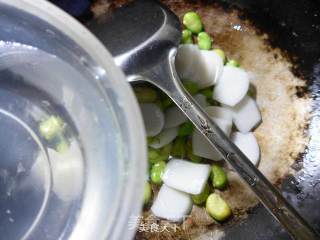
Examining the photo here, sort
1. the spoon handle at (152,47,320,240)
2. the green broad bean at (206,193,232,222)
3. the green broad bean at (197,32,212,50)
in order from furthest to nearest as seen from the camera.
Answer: the green broad bean at (197,32,212,50) < the green broad bean at (206,193,232,222) < the spoon handle at (152,47,320,240)

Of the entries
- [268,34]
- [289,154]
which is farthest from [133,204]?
[268,34]

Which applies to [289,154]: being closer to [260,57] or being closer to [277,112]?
[277,112]

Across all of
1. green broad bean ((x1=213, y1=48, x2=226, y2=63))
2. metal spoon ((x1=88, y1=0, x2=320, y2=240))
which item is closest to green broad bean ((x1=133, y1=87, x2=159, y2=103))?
metal spoon ((x1=88, y1=0, x2=320, y2=240))

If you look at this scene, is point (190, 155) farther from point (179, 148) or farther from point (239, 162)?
point (239, 162)

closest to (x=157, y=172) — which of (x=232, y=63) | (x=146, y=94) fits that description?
(x=146, y=94)

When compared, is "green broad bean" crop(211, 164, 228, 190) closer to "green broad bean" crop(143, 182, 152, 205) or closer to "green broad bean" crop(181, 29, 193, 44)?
"green broad bean" crop(143, 182, 152, 205)

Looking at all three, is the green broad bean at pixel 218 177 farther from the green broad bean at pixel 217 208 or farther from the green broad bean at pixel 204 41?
the green broad bean at pixel 204 41
